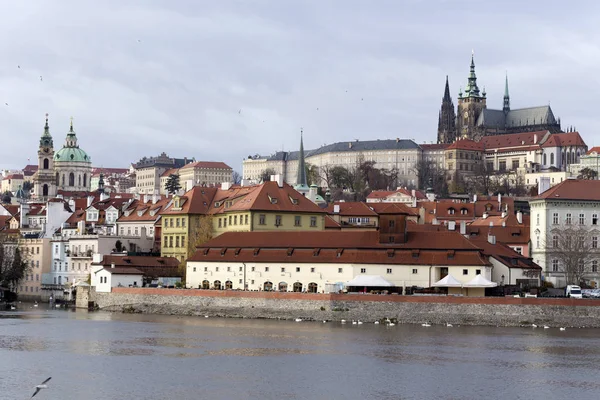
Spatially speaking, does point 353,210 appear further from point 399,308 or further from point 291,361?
point 291,361

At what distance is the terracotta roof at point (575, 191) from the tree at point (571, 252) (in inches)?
96.2

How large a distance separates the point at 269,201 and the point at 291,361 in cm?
3920

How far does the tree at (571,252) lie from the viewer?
91.3 m

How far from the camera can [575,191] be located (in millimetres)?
95000

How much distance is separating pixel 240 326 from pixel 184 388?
23805 millimetres

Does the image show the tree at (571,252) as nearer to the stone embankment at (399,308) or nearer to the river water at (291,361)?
the stone embankment at (399,308)

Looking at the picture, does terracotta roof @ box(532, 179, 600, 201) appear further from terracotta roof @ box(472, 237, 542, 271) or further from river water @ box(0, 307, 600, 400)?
river water @ box(0, 307, 600, 400)

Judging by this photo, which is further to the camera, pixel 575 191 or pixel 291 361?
pixel 575 191

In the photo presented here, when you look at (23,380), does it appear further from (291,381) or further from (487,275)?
(487,275)

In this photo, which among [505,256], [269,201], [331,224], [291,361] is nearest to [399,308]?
[505,256]

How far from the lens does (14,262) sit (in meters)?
107

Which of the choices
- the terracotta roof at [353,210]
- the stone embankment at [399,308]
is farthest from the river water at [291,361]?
the terracotta roof at [353,210]

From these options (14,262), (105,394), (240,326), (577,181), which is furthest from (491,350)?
(14,262)

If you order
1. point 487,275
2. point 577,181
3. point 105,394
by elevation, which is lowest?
point 105,394
